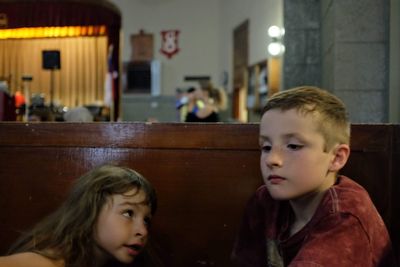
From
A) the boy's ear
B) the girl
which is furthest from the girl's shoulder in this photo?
the boy's ear

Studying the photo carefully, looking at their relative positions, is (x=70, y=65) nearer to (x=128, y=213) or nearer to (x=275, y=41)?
(x=275, y=41)

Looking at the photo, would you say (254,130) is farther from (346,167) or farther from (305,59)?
(305,59)

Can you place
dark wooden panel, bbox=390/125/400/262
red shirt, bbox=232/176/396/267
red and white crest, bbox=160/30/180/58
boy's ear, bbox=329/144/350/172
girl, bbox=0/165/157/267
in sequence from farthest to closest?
1. red and white crest, bbox=160/30/180/58
2. dark wooden panel, bbox=390/125/400/262
3. girl, bbox=0/165/157/267
4. boy's ear, bbox=329/144/350/172
5. red shirt, bbox=232/176/396/267

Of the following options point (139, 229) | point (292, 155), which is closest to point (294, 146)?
point (292, 155)

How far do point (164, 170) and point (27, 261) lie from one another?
1.82ft

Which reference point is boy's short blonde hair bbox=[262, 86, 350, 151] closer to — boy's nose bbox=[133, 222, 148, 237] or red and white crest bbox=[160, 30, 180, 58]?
boy's nose bbox=[133, 222, 148, 237]

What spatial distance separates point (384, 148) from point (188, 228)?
2.12 feet

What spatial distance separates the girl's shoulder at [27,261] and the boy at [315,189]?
51 centimetres

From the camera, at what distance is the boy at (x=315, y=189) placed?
0.96 m

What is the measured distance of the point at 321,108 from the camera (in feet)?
3.46

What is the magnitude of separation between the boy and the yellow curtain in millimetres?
12139

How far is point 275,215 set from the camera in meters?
1.16

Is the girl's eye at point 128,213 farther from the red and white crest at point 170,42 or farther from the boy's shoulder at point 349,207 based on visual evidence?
the red and white crest at point 170,42

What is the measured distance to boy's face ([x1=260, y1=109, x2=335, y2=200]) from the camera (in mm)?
1031
